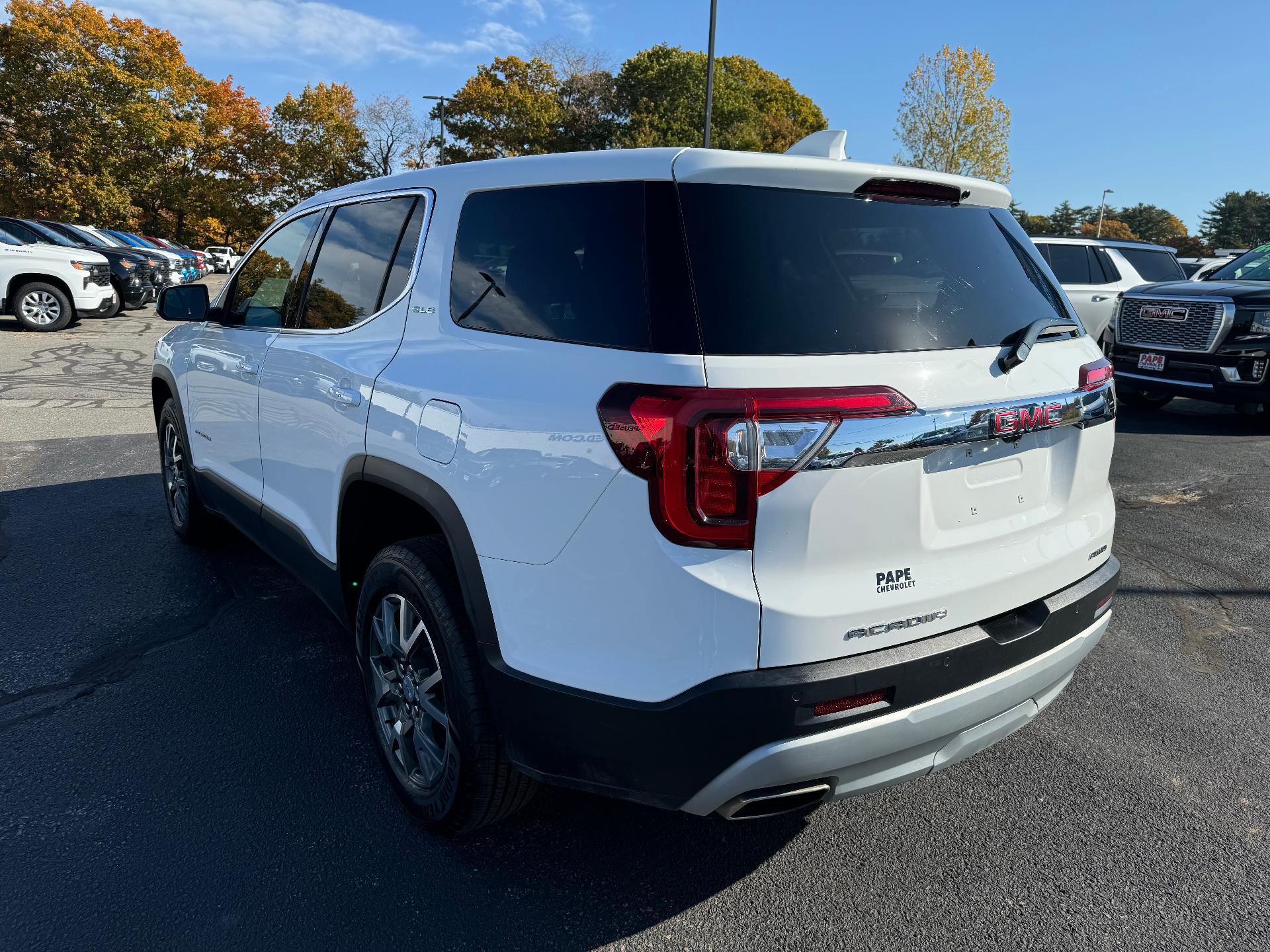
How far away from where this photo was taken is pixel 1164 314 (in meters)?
9.19

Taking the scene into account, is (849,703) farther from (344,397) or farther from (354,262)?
(354,262)

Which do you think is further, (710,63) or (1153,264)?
(710,63)

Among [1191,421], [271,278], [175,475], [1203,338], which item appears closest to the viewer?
[271,278]

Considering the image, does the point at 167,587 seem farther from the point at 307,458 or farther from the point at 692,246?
the point at 692,246

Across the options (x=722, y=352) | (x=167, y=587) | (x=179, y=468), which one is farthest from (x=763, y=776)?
(x=179, y=468)

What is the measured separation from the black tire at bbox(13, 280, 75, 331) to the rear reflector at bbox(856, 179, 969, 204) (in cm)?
1634

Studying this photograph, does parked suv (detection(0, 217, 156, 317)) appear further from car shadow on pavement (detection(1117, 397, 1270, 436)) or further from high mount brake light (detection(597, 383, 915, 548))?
high mount brake light (detection(597, 383, 915, 548))

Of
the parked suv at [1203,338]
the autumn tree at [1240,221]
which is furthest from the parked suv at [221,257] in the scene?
the autumn tree at [1240,221]

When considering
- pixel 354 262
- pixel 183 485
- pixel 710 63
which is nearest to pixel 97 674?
pixel 183 485

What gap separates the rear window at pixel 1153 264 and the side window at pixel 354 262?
1175 centimetres

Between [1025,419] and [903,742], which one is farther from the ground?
[1025,419]

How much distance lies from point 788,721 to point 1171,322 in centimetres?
918

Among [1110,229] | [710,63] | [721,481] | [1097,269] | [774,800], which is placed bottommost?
[774,800]

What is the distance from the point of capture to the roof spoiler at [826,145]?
2.57 m
